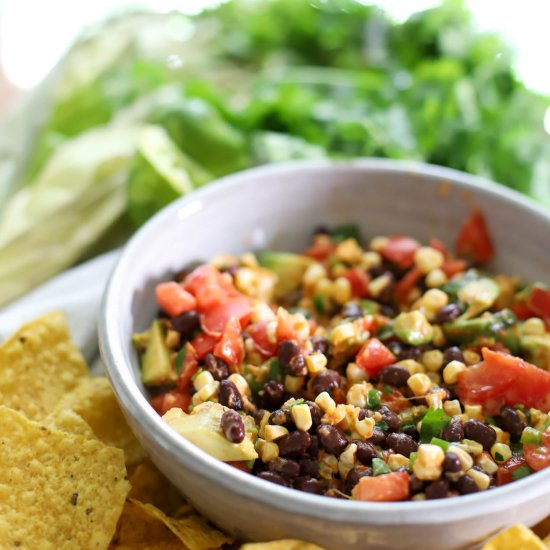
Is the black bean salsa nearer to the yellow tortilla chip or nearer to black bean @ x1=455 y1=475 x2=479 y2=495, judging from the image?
black bean @ x1=455 y1=475 x2=479 y2=495

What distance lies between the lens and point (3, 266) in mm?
2959

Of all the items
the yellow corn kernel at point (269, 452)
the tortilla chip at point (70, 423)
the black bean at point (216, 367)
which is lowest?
the tortilla chip at point (70, 423)

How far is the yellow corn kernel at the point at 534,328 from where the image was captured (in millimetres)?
2232

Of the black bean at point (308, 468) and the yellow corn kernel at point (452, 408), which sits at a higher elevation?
the yellow corn kernel at point (452, 408)

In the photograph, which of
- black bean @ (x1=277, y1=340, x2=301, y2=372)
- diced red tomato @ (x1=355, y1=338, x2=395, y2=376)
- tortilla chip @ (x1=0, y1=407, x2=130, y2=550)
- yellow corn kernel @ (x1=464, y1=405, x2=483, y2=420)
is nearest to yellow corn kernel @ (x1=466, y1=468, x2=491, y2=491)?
yellow corn kernel @ (x1=464, y1=405, x2=483, y2=420)

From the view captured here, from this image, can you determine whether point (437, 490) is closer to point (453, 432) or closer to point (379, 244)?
point (453, 432)

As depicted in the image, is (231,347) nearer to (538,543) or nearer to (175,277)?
(175,277)

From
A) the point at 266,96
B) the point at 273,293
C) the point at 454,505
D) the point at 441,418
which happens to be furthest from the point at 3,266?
the point at 454,505

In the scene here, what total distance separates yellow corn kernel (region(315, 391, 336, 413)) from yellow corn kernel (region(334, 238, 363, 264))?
0.75 meters

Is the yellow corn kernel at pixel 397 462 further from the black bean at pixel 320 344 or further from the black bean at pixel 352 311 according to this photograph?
the black bean at pixel 352 311

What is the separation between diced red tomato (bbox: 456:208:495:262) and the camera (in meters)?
2.67

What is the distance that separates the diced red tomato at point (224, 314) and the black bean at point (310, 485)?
0.52 m

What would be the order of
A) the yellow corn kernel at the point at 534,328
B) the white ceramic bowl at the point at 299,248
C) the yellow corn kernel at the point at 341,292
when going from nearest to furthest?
the white ceramic bowl at the point at 299,248 < the yellow corn kernel at the point at 534,328 < the yellow corn kernel at the point at 341,292

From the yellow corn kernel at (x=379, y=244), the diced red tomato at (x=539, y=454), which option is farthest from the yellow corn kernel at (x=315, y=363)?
the yellow corn kernel at (x=379, y=244)
